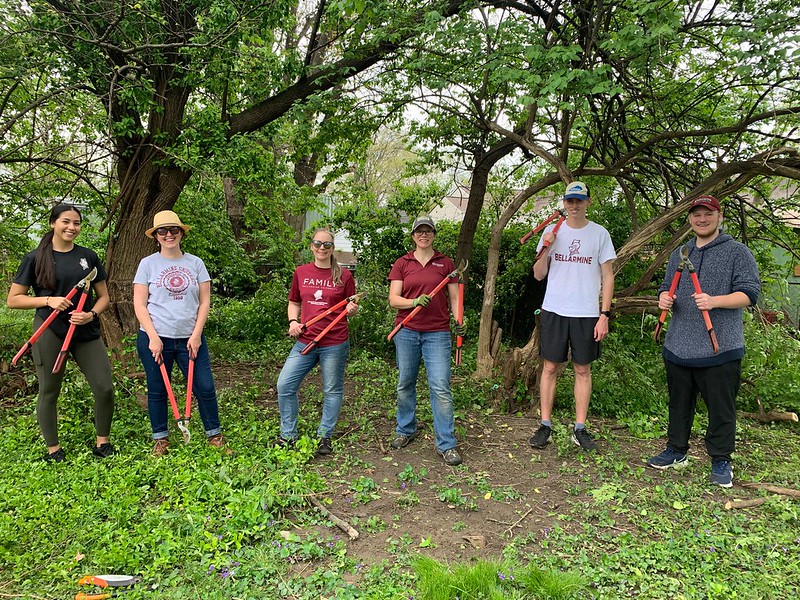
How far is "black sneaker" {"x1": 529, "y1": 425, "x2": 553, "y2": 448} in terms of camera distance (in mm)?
4121

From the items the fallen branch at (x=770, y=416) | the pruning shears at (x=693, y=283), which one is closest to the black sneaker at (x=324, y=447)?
the pruning shears at (x=693, y=283)

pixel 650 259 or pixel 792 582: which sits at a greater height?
pixel 650 259

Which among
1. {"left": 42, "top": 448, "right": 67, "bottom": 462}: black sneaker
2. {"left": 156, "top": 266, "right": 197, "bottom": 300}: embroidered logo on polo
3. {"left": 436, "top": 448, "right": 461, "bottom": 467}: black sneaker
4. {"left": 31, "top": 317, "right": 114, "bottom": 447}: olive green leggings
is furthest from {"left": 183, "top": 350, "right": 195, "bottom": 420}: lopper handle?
{"left": 436, "top": 448, "right": 461, "bottom": 467}: black sneaker

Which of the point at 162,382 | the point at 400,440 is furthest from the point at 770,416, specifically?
the point at 162,382

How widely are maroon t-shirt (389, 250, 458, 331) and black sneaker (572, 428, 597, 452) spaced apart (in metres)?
1.30

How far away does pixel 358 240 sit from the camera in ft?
27.1

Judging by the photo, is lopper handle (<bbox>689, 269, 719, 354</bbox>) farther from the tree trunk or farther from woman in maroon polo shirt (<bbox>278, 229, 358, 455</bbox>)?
the tree trunk

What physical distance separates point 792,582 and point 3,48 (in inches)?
258

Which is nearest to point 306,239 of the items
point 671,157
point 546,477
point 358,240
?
point 358,240

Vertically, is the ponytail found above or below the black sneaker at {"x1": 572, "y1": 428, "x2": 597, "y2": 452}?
above

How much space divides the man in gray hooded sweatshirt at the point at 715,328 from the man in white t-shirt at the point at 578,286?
44 centimetres

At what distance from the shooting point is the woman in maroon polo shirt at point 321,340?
397cm

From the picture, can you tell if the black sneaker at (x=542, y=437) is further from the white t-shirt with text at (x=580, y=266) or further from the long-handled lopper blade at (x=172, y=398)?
the long-handled lopper blade at (x=172, y=398)

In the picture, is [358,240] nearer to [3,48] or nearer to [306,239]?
[306,239]
